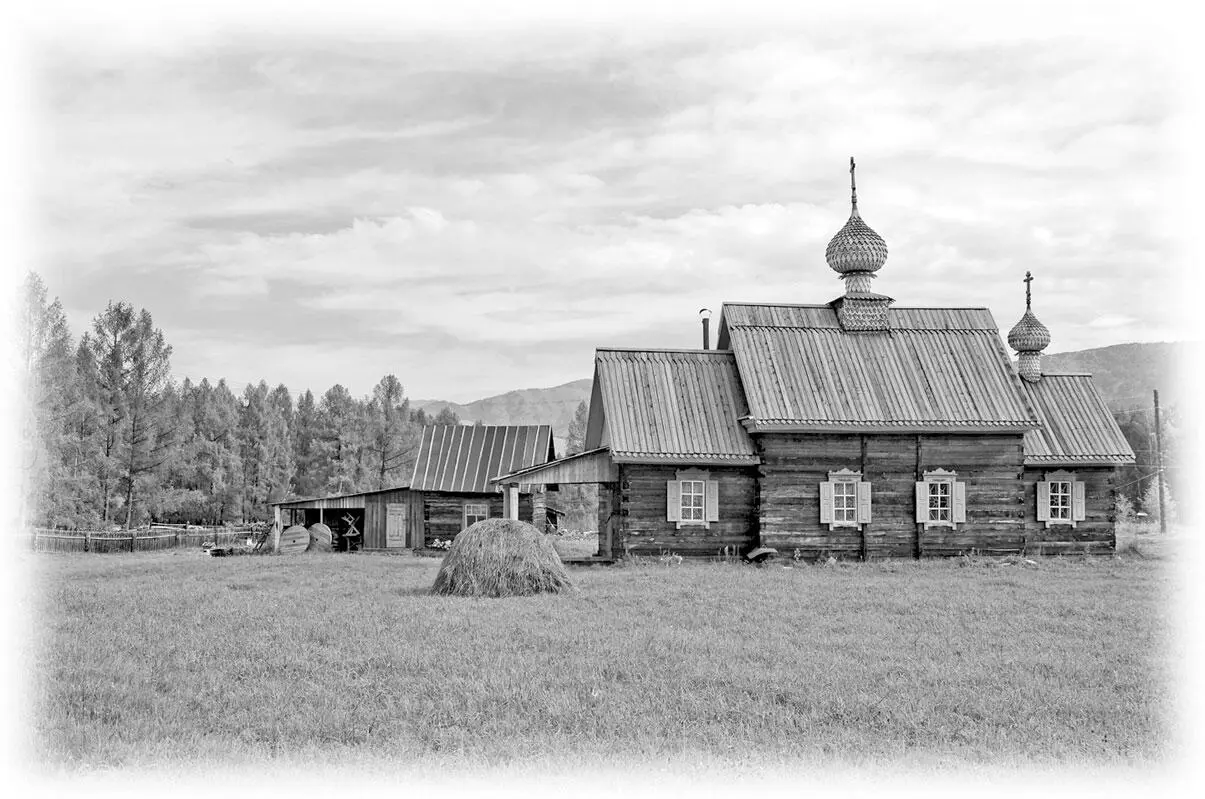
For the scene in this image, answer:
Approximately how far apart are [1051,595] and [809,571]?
6317 mm

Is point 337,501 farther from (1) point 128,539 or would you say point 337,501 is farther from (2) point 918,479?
(2) point 918,479

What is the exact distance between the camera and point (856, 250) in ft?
97.9

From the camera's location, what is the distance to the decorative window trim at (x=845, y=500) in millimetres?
26500

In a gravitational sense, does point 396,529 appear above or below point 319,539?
above

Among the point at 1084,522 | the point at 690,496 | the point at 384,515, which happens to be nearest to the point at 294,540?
the point at 384,515

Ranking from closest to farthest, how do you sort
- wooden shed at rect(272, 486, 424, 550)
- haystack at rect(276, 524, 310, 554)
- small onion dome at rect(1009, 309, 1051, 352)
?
small onion dome at rect(1009, 309, 1051, 352), haystack at rect(276, 524, 310, 554), wooden shed at rect(272, 486, 424, 550)

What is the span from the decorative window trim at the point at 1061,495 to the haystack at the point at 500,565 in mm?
16408

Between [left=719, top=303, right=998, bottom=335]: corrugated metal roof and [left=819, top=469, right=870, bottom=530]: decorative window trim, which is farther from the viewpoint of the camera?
[left=719, top=303, right=998, bottom=335]: corrugated metal roof

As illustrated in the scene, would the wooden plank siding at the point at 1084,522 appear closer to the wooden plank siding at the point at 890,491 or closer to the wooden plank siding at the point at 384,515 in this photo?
the wooden plank siding at the point at 890,491

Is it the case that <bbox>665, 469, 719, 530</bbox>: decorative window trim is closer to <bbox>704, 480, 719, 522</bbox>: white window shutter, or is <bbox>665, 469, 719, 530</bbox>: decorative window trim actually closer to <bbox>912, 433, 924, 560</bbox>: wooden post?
<bbox>704, 480, 719, 522</bbox>: white window shutter

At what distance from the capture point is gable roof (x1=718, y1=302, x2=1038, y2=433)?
26.5m

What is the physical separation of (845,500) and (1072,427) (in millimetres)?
8417

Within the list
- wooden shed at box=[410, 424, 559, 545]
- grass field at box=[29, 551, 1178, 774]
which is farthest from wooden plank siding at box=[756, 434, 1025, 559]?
wooden shed at box=[410, 424, 559, 545]

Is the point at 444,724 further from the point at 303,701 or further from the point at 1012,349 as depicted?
the point at 1012,349
